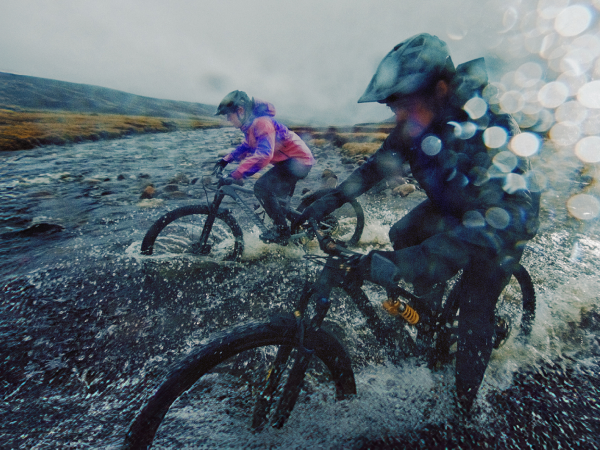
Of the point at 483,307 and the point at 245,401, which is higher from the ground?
the point at 483,307

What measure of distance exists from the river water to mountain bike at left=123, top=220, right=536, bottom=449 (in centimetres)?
26

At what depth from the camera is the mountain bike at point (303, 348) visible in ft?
5.73

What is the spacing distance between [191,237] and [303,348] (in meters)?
4.63

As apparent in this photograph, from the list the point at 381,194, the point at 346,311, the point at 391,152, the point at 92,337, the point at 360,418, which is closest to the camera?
the point at 360,418

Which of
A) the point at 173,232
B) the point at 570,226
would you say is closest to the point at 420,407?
the point at 173,232

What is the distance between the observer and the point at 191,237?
19.6ft

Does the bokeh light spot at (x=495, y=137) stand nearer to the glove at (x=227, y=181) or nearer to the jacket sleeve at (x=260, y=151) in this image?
the jacket sleeve at (x=260, y=151)

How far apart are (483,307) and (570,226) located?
8316 mm

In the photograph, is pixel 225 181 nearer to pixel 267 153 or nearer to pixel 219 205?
pixel 219 205

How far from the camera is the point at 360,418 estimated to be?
2646mm

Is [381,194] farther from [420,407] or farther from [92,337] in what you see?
[92,337]

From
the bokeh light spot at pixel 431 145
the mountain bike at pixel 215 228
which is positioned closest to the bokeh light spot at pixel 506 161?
the bokeh light spot at pixel 431 145

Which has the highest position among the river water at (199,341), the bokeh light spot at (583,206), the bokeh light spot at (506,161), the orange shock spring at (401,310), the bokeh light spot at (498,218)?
the bokeh light spot at (506,161)

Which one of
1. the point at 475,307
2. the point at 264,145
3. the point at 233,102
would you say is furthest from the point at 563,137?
the point at 475,307
